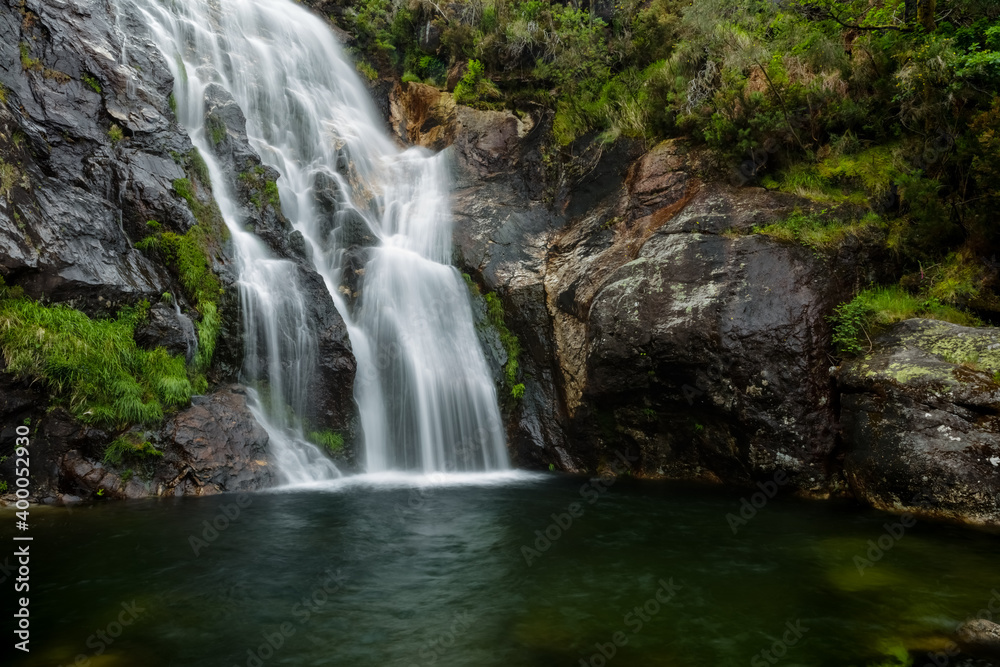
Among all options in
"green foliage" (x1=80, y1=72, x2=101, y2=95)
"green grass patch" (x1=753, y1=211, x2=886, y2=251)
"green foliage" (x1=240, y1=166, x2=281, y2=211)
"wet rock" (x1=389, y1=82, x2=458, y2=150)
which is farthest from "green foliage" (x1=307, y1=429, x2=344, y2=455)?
"wet rock" (x1=389, y1=82, x2=458, y2=150)

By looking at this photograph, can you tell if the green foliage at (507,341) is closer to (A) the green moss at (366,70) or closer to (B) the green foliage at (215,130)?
(B) the green foliage at (215,130)

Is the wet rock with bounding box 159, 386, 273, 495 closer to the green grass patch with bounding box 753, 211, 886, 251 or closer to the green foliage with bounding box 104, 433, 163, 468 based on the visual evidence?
the green foliage with bounding box 104, 433, 163, 468

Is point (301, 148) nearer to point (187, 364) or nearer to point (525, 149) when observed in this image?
point (525, 149)

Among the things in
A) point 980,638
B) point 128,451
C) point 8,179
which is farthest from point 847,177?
point 8,179

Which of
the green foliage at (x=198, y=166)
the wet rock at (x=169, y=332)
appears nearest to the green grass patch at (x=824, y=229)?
the wet rock at (x=169, y=332)

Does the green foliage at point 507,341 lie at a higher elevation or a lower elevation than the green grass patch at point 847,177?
lower

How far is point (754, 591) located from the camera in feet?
17.7

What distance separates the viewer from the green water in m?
4.44

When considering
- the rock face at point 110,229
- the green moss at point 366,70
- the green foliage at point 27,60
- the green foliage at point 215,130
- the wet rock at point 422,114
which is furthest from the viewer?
the green moss at point 366,70

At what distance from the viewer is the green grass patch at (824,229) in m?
9.38

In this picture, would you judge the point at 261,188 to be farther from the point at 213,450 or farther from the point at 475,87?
the point at 475,87

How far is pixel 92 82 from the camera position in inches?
424

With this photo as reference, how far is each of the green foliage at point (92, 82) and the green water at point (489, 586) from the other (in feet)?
25.6

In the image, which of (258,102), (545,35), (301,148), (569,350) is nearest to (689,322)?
(569,350)
